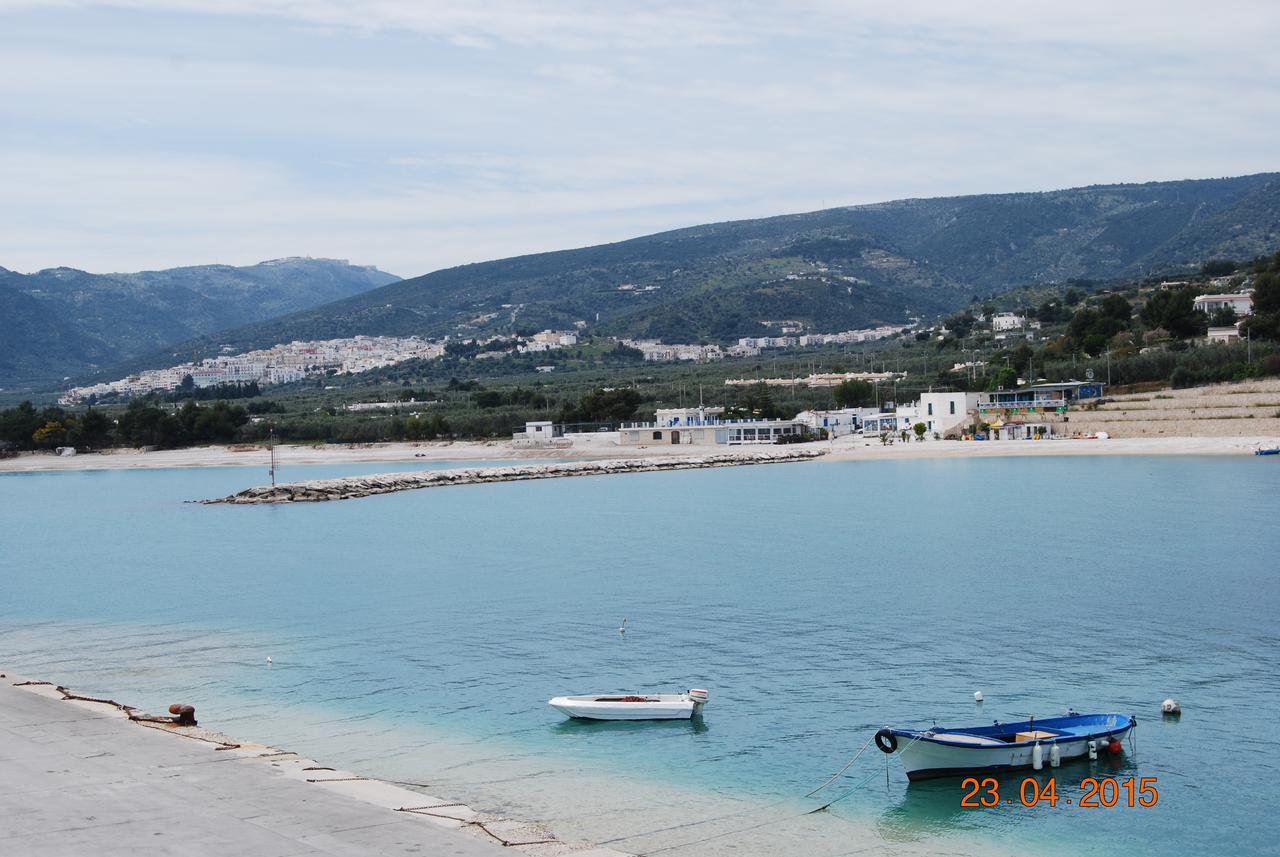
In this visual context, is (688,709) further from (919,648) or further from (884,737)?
(919,648)

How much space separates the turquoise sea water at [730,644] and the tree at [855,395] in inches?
1575

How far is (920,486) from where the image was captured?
53875 mm

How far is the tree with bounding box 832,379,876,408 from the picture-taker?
3462 inches

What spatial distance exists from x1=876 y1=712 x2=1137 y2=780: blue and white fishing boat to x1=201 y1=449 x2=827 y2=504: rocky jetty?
47801 millimetres

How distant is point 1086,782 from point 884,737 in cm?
239

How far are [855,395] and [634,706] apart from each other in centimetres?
7222

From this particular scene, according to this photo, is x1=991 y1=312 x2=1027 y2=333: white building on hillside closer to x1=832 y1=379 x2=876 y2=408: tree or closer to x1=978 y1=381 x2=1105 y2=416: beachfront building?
x1=832 y1=379 x2=876 y2=408: tree

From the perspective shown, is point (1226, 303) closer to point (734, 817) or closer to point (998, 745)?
point (998, 745)

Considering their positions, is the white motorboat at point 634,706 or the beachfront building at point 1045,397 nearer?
the white motorboat at point 634,706

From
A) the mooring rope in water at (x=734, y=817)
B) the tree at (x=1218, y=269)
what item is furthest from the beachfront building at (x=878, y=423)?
the mooring rope in water at (x=734, y=817)

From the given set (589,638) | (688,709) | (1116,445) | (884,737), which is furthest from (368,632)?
(1116,445)

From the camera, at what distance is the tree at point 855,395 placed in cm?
8794

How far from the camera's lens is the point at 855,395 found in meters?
88.2

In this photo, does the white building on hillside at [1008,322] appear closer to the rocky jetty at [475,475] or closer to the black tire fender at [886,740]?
the rocky jetty at [475,475]
